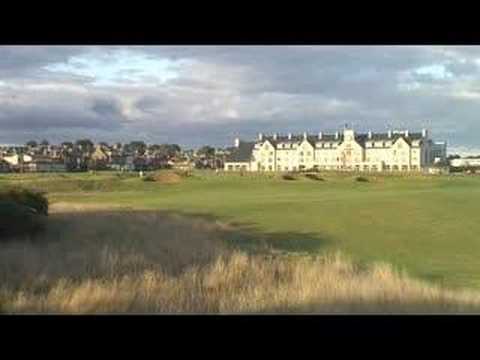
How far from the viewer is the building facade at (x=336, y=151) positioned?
5.62m

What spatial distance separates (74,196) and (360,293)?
126 inches

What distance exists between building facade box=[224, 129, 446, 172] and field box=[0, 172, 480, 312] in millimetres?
506

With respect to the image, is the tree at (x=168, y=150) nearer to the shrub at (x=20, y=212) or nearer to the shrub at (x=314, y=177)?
the shrub at (x=314, y=177)

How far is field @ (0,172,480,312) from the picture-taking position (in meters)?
6.79

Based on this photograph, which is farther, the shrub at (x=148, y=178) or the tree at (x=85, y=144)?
the shrub at (x=148, y=178)

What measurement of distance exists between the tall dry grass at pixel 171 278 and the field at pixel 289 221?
0.13 feet

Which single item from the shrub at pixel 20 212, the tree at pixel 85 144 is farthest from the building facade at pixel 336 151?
the shrub at pixel 20 212

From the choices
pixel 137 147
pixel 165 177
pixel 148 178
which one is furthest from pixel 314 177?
pixel 137 147

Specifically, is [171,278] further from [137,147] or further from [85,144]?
[85,144]

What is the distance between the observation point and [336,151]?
5711 millimetres

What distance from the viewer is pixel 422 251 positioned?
434 inches
